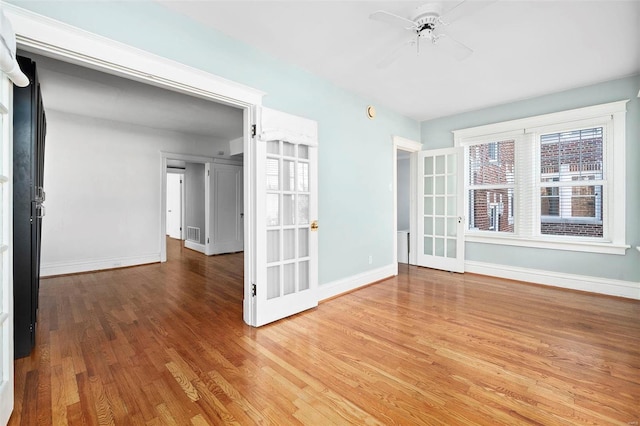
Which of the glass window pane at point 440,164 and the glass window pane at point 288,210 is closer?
the glass window pane at point 288,210

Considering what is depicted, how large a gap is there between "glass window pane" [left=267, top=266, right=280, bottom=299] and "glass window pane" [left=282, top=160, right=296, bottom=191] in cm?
84

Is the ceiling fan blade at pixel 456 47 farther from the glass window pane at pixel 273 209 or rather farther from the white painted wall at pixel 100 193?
the white painted wall at pixel 100 193

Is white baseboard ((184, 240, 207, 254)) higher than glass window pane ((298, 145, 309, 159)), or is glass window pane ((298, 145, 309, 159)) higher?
glass window pane ((298, 145, 309, 159))

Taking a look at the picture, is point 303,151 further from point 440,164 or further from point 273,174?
point 440,164

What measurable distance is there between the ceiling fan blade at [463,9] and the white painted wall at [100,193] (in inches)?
213

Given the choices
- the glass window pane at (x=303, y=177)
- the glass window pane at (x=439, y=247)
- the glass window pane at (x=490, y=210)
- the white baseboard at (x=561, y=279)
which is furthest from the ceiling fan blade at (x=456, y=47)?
the white baseboard at (x=561, y=279)

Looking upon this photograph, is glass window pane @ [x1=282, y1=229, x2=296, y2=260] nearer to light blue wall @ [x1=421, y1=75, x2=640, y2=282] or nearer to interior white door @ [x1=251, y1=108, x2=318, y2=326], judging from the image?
interior white door @ [x1=251, y1=108, x2=318, y2=326]

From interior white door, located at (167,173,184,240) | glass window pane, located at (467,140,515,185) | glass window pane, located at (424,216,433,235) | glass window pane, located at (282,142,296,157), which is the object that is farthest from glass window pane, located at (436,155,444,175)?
interior white door, located at (167,173,184,240)

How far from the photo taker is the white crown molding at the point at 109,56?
5.29 feet

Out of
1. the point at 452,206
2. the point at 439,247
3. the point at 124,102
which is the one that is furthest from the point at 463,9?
the point at 124,102

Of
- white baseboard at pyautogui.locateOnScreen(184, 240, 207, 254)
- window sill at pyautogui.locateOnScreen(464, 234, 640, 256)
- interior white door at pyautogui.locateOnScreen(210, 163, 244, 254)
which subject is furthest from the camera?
white baseboard at pyautogui.locateOnScreen(184, 240, 207, 254)

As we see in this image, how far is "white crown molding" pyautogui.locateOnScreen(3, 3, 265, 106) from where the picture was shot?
161 cm

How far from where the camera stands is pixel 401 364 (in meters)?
2.08

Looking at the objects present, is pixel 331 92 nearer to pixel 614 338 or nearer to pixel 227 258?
pixel 614 338
